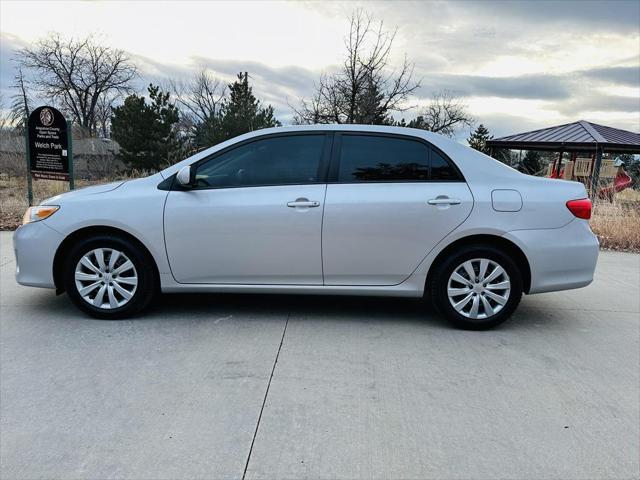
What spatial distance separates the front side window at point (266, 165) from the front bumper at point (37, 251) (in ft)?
4.39

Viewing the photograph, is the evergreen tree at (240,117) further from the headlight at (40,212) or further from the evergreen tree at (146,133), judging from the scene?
the headlight at (40,212)

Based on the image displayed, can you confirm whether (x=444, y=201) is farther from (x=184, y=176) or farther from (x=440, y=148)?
(x=184, y=176)

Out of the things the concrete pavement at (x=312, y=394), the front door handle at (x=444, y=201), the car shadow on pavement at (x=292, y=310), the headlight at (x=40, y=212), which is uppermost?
the front door handle at (x=444, y=201)

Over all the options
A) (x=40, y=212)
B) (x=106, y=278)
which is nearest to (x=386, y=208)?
(x=106, y=278)

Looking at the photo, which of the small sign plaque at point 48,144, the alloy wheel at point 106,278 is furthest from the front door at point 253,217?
the small sign plaque at point 48,144

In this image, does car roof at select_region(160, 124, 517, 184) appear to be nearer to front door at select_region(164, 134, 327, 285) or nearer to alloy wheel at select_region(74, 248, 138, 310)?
front door at select_region(164, 134, 327, 285)

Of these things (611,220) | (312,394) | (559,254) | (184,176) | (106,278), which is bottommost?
(312,394)

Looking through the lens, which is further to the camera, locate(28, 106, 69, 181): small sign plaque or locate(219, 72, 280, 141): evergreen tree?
locate(219, 72, 280, 141): evergreen tree

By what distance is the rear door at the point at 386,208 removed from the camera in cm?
409

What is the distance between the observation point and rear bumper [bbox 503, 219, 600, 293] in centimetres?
410

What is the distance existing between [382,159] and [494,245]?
1.20m

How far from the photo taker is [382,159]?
4273mm

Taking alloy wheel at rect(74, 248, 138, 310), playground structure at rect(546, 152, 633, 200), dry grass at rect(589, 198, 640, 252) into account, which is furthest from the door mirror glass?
playground structure at rect(546, 152, 633, 200)

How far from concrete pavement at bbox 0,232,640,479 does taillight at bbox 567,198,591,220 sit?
1034mm
